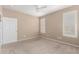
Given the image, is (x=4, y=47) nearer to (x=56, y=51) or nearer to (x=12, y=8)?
(x=12, y=8)

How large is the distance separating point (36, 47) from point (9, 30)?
2.06ft

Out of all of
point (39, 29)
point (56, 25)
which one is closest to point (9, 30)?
point (39, 29)

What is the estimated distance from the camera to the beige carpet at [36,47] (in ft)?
5.48

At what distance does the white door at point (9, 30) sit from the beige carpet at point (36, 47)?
0.11 m

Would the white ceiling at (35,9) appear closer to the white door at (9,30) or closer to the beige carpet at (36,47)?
the white door at (9,30)

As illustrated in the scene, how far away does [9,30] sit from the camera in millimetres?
1674

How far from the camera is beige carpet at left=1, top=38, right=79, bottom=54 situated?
65.7 inches

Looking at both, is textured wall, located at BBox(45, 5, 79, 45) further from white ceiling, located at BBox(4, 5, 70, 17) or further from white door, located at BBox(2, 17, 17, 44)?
white door, located at BBox(2, 17, 17, 44)

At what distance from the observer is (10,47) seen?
1.67m

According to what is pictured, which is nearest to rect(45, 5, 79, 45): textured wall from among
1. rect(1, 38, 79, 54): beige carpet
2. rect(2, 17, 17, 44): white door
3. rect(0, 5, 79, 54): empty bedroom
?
rect(0, 5, 79, 54): empty bedroom

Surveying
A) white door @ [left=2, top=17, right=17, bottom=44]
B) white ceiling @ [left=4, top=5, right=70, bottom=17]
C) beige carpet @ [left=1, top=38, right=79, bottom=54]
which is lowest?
beige carpet @ [left=1, top=38, right=79, bottom=54]

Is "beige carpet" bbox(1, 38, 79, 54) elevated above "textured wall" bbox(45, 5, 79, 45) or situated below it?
below

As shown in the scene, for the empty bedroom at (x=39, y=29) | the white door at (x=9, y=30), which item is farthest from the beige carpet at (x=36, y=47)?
the white door at (x=9, y=30)
